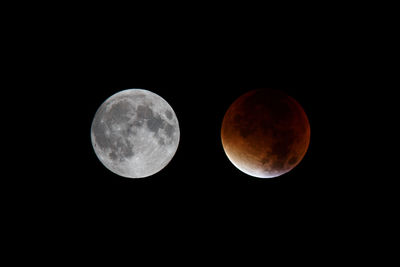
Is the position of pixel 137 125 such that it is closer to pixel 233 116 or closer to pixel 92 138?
pixel 92 138

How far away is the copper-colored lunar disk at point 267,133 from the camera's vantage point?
16.0 ft

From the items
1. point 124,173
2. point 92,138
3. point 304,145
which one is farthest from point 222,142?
point 92,138

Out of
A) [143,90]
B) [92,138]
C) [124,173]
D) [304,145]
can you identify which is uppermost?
[143,90]

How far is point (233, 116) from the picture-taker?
17.0 ft

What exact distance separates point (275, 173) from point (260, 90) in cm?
151

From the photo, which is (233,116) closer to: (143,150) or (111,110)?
(143,150)

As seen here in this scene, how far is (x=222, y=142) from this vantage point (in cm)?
551

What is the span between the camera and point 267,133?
15.9 feet

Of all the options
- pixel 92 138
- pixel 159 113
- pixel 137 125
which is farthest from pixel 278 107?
pixel 92 138

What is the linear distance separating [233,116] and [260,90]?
67 centimetres

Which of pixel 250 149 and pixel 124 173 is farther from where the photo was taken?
pixel 124 173

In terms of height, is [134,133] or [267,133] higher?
[267,133]

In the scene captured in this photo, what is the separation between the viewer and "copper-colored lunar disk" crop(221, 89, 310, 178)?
4.86 meters

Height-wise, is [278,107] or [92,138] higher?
[278,107]
